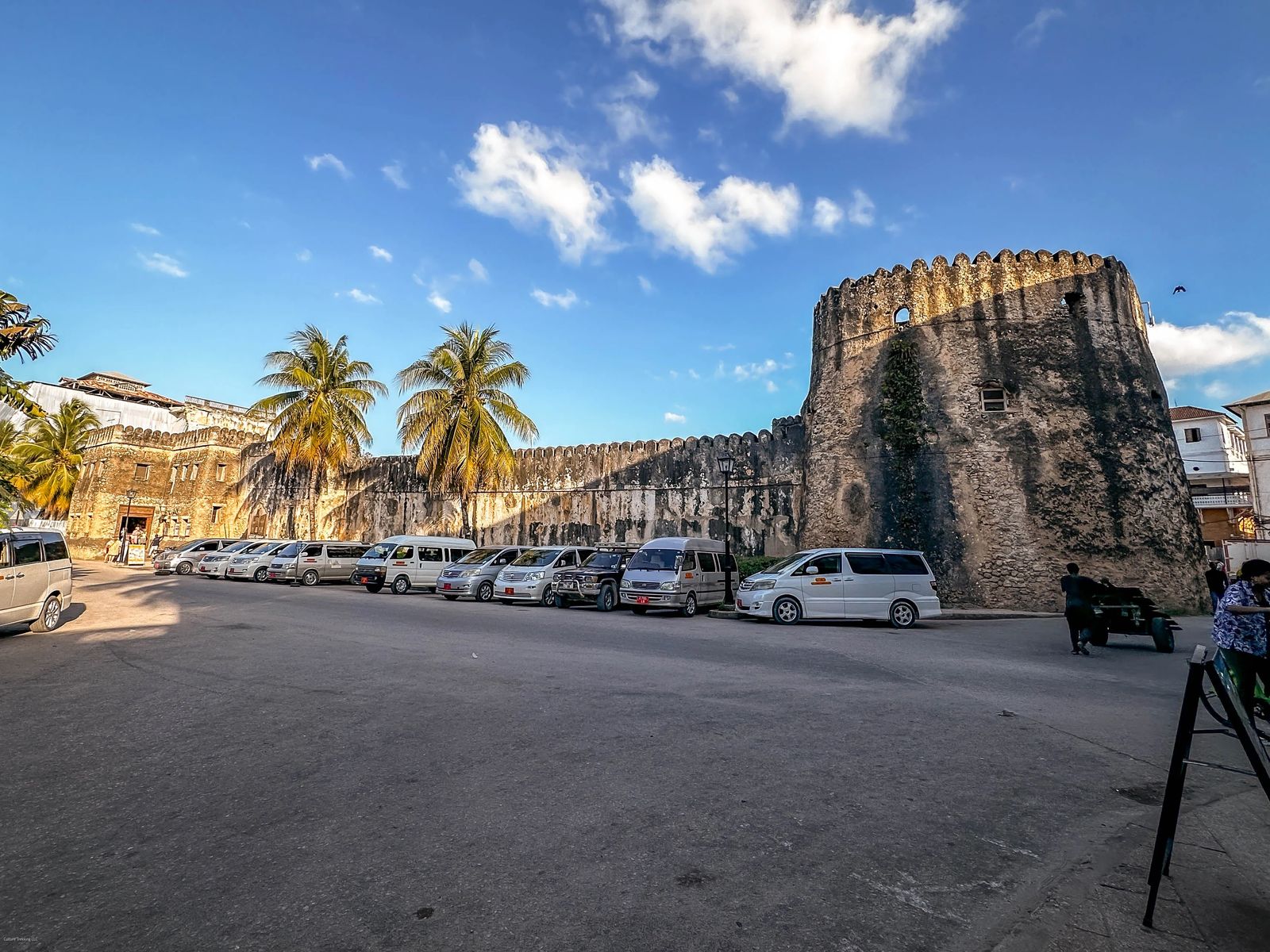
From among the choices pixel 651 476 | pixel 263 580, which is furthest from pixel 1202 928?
pixel 263 580

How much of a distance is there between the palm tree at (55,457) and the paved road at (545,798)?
4521 cm

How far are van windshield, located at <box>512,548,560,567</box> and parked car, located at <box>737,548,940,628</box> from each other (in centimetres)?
660

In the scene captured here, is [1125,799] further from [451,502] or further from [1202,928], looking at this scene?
[451,502]

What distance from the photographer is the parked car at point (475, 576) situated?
66.1 feet

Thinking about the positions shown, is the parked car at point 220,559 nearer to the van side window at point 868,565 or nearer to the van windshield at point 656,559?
the van windshield at point 656,559

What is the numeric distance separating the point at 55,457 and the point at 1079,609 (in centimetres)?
5578

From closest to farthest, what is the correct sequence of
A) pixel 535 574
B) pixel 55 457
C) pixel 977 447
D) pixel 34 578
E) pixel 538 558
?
pixel 34 578, pixel 535 574, pixel 977 447, pixel 538 558, pixel 55 457

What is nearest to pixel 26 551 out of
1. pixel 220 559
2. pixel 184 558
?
pixel 220 559

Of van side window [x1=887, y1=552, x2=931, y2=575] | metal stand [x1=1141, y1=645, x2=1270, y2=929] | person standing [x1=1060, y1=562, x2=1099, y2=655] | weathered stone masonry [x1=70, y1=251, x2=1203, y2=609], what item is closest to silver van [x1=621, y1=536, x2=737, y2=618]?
van side window [x1=887, y1=552, x2=931, y2=575]

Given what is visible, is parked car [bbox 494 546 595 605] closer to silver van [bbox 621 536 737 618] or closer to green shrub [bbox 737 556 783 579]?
silver van [bbox 621 536 737 618]

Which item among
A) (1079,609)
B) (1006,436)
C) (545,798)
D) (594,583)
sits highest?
(1006,436)

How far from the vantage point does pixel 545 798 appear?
13.1 ft

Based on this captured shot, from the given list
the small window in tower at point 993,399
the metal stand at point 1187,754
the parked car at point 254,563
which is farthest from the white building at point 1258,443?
the parked car at point 254,563

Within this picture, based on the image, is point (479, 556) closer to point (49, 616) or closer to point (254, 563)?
point (254, 563)
